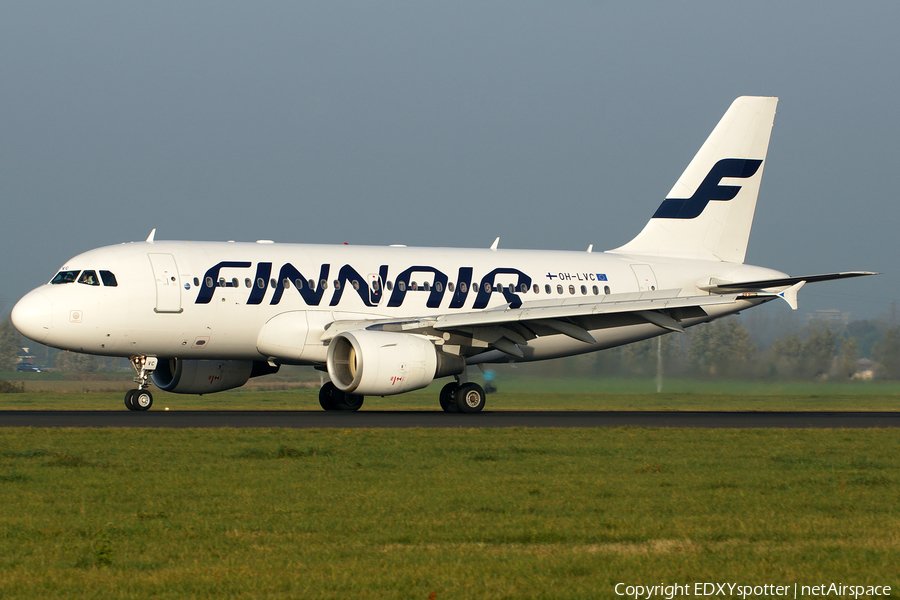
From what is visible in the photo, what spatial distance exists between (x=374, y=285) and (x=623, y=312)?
614 centimetres

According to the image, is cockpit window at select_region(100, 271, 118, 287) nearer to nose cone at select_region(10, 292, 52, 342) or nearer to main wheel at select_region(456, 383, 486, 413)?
nose cone at select_region(10, 292, 52, 342)

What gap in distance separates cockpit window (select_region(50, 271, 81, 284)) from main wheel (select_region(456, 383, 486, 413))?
9.42 meters

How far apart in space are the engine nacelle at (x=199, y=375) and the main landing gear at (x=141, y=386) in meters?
1.45

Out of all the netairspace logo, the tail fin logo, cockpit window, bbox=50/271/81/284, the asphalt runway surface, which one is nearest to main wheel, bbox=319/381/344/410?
the asphalt runway surface

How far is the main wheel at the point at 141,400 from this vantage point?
24984 millimetres

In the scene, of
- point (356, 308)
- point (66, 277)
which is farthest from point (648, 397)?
point (66, 277)

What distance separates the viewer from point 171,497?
10.7 meters

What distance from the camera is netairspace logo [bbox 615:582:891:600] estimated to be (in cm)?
679

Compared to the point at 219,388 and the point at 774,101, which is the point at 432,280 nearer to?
the point at 219,388

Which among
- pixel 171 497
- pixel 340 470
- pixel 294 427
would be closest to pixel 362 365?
pixel 294 427

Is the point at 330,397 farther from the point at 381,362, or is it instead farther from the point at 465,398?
the point at 381,362

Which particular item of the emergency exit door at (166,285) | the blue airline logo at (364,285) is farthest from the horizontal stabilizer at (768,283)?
the emergency exit door at (166,285)

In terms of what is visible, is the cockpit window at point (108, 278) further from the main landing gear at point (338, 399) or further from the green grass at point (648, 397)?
the green grass at point (648, 397)

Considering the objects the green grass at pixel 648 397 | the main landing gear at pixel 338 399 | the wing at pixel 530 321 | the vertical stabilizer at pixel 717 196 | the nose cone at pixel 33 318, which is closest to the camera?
the nose cone at pixel 33 318
